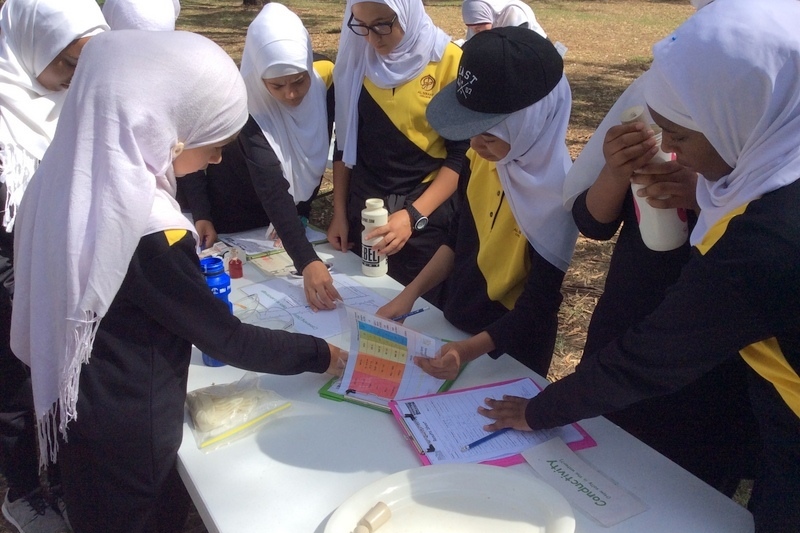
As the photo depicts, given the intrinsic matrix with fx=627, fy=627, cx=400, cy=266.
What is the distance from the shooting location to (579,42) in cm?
1196

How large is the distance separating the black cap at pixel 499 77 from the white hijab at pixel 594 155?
17cm

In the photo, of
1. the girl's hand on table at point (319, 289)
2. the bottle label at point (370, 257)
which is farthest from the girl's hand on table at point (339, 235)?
the girl's hand on table at point (319, 289)

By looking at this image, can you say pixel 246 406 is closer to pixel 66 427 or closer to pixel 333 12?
pixel 66 427

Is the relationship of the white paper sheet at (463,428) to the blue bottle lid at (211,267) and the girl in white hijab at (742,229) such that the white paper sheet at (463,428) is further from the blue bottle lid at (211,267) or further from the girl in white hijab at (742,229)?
the blue bottle lid at (211,267)

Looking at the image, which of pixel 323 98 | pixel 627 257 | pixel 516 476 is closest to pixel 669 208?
pixel 627 257

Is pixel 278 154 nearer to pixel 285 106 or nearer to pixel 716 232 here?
pixel 285 106

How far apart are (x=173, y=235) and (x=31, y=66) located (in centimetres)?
134

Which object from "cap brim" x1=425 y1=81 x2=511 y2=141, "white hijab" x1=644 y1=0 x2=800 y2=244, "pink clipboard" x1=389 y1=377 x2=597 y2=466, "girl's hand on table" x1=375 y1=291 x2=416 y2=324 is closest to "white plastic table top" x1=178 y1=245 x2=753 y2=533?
"pink clipboard" x1=389 y1=377 x2=597 y2=466

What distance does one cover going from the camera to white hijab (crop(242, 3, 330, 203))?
2301mm

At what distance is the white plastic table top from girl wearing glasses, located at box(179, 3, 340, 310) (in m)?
0.63

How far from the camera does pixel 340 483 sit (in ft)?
4.06

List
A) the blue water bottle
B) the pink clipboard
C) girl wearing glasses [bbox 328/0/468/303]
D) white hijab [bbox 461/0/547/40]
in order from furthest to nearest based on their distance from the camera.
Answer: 1. white hijab [bbox 461/0/547/40]
2. girl wearing glasses [bbox 328/0/468/303]
3. the blue water bottle
4. the pink clipboard

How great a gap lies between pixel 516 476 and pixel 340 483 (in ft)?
1.12

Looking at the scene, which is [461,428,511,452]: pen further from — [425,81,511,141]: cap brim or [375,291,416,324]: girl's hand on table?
[425,81,511,141]: cap brim
